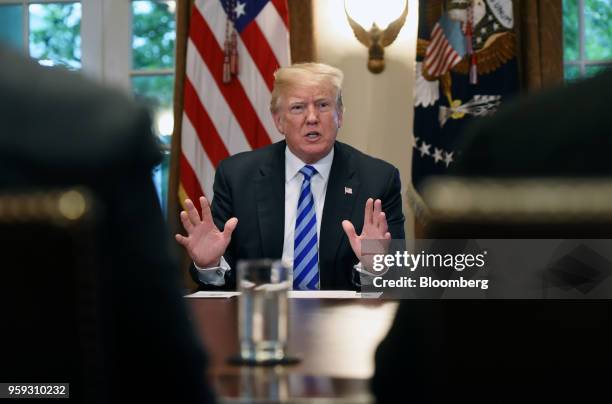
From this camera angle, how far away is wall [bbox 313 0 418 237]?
5.21 m

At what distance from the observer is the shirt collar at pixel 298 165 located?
12.0ft

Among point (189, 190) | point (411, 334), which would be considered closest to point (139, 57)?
point (189, 190)

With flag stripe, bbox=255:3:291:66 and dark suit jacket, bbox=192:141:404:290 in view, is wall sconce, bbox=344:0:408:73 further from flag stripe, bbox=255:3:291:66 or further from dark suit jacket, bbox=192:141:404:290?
dark suit jacket, bbox=192:141:404:290

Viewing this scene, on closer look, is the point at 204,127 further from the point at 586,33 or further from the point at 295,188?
the point at 586,33

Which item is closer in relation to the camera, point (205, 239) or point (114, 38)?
point (205, 239)

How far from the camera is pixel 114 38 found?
18.4 feet

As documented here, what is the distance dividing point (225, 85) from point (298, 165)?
1604 millimetres

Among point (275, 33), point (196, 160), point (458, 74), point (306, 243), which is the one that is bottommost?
point (306, 243)

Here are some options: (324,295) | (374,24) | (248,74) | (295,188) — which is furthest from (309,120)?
(374,24)

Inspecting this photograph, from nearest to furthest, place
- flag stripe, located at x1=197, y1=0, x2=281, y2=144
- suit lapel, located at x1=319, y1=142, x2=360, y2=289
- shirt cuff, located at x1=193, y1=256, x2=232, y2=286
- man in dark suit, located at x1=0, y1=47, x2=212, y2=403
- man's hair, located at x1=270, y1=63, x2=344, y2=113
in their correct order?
man in dark suit, located at x1=0, y1=47, x2=212, y2=403
shirt cuff, located at x1=193, y1=256, x2=232, y2=286
suit lapel, located at x1=319, y1=142, x2=360, y2=289
man's hair, located at x1=270, y1=63, x2=344, y2=113
flag stripe, located at x1=197, y1=0, x2=281, y2=144

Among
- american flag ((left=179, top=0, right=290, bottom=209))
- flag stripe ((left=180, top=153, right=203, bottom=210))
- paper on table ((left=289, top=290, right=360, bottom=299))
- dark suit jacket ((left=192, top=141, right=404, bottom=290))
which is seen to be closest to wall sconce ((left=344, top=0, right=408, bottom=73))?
american flag ((left=179, top=0, right=290, bottom=209))

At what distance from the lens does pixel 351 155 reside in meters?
3.77

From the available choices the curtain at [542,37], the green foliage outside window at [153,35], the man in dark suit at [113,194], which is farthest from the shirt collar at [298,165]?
the man in dark suit at [113,194]

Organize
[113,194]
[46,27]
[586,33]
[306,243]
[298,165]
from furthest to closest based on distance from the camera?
[46,27], [586,33], [298,165], [306,243], [113,194]
